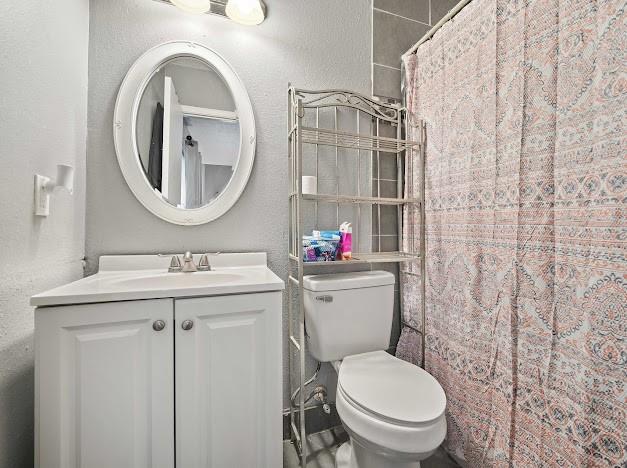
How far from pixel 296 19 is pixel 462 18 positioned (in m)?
0.80

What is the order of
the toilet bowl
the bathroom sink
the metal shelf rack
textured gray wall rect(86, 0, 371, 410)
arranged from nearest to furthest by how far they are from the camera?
1. the toilet bowl
2. the bathroom sink
3. textured gray wall rect(86, 0, 371, 410)
4. the metal shelf rack

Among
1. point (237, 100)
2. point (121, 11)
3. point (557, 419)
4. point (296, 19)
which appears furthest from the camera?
point (296, 19)

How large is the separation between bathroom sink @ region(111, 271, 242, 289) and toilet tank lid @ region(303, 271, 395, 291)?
33cm

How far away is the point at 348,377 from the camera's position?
1.16 meters

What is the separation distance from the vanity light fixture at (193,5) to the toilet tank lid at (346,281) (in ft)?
4.29

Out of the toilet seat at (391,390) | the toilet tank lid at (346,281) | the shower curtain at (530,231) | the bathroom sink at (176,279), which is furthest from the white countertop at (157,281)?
the shower curtain at (530,231)

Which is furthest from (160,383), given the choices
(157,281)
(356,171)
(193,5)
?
(193,5)

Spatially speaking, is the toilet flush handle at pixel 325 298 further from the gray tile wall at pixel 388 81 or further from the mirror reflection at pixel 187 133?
the mirror reflection at pixel 187 133

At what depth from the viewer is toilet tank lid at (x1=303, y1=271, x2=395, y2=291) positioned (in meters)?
1.32

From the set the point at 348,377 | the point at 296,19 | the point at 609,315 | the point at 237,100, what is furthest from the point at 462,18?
the point at 348,377

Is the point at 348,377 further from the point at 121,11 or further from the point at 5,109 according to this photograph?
the point at 121,11

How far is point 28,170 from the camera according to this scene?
0.89m

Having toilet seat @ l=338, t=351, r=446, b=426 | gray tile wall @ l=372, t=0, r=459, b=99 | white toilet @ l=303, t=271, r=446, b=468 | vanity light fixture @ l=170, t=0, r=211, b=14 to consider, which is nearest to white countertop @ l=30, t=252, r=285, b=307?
white toilet @ l=303, t=271, r=446, b=468

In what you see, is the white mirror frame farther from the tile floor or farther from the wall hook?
the tile floor
